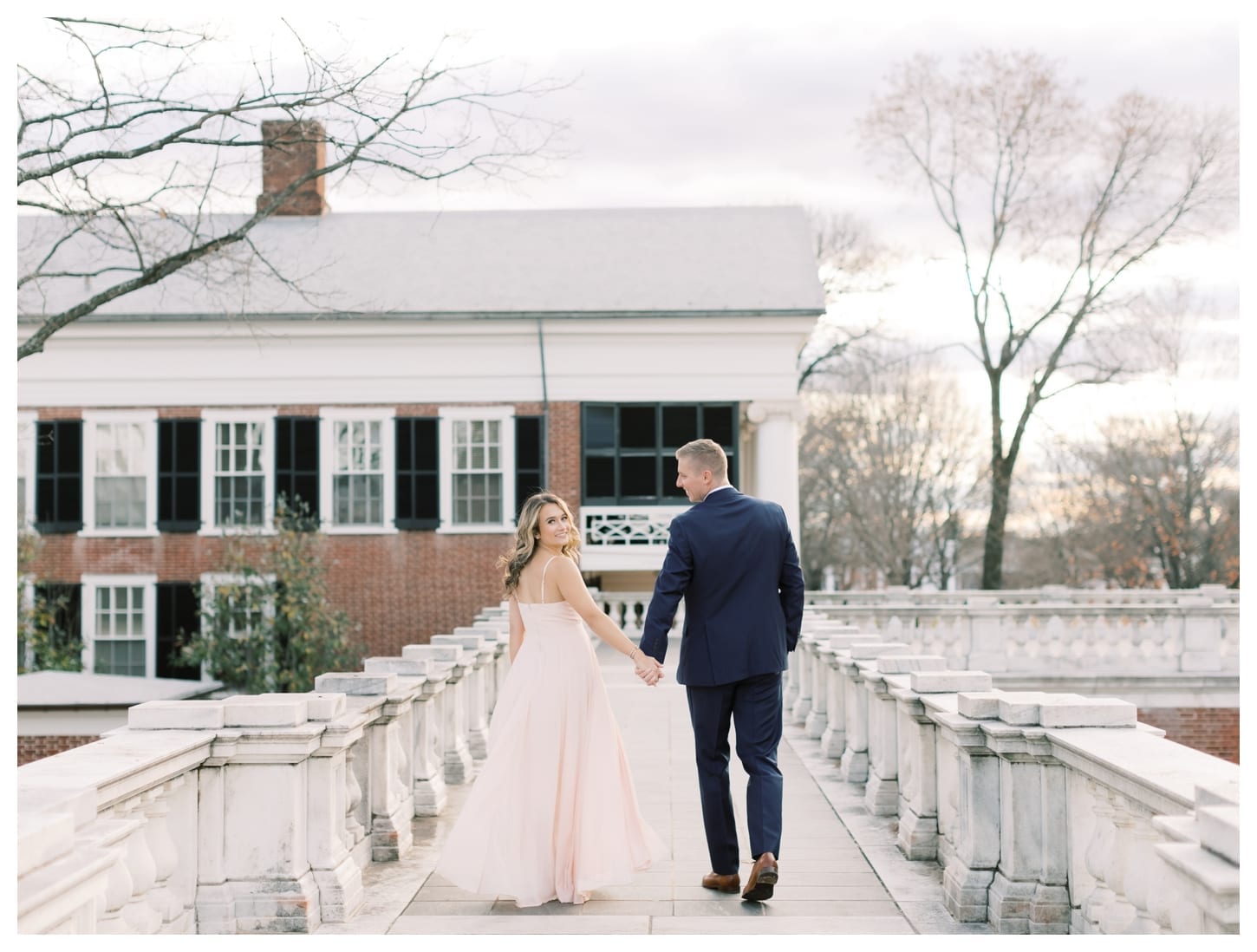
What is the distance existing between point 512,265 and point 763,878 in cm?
2284

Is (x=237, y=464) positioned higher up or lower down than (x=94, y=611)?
higher up

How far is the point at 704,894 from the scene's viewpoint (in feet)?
22.3

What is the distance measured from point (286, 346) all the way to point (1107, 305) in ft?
64.8

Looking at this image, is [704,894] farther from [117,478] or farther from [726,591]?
[117,478]

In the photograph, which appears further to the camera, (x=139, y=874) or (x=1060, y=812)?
(x=1060, y=812)

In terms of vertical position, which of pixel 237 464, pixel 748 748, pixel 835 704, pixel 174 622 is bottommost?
pixel 174 622

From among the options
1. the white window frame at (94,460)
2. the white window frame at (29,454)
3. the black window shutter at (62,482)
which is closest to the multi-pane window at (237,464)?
the white window frame at (94,460)

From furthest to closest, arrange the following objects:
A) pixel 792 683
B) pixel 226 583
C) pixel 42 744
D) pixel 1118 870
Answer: pixel 226 583 < pixel 42 744 < pixel 792 683 < pixel 1118 870

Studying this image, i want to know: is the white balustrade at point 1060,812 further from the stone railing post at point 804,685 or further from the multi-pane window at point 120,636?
the multi-pane window at point 120,636

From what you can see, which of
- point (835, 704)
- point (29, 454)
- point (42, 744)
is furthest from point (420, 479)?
point (835, 704)

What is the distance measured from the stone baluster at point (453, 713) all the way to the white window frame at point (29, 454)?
1846 centimetres

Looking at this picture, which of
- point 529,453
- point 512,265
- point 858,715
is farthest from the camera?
point 512,265

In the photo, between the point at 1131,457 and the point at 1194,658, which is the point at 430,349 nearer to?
the point at 1194,658

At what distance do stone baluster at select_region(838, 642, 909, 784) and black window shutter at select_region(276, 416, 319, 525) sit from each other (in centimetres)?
1759
